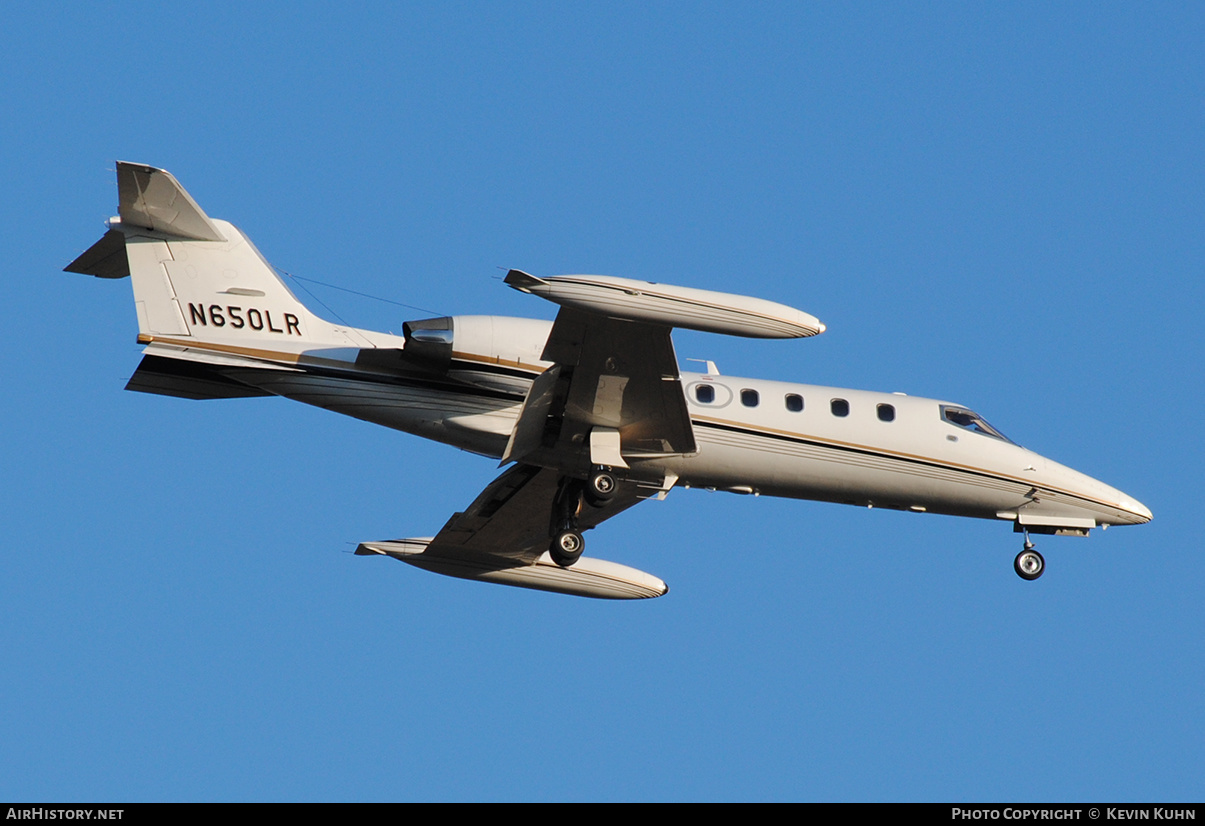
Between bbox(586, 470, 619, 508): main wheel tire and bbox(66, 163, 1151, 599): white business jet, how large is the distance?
0.08 feet

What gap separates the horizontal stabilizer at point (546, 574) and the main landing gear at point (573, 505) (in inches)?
94.4

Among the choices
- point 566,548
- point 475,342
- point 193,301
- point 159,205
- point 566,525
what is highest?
point 159,205

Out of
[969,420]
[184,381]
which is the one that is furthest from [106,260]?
[969,420]

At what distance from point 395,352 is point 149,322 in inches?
122

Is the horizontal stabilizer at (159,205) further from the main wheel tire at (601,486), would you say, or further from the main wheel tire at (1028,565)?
the main wheel tire at (1028,565)

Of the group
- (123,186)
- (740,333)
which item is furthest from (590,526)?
(123,186)

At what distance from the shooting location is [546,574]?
22.3 m

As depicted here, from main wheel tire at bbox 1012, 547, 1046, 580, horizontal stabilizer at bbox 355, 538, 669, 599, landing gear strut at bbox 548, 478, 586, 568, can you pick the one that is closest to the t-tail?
landing gear strut at bbox 548, 478, 586, 568

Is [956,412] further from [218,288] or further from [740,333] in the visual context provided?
[218,288]

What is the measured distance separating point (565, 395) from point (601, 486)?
131 cm

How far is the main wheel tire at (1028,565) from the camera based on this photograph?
20.5 metres

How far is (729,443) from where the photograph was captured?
18969 mm

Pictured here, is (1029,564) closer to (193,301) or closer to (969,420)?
(969,420)

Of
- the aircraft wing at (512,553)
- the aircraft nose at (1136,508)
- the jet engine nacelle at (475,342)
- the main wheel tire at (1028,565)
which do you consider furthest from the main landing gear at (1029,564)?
the jet engine nacelle at (475,342)
